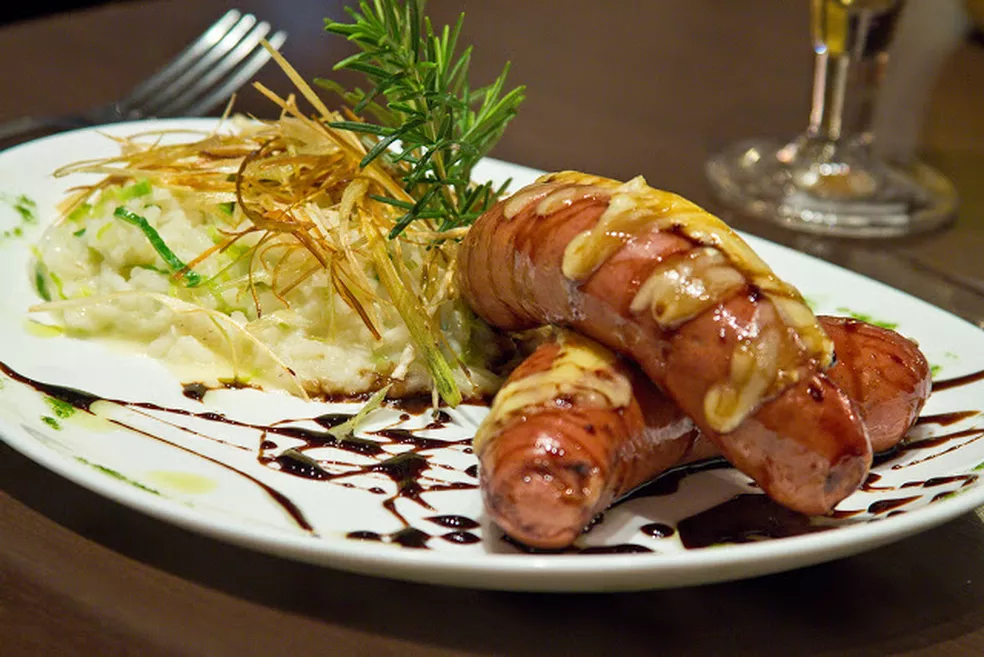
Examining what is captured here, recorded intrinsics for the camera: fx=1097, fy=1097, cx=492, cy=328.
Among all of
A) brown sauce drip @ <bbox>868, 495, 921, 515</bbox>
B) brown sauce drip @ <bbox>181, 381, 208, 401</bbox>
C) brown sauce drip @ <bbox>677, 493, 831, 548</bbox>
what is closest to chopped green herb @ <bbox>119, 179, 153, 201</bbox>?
brown sauce drip @ <bbox>181, 381, 208, 401</bbox>

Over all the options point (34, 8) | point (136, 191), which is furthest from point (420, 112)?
point (34, 8)

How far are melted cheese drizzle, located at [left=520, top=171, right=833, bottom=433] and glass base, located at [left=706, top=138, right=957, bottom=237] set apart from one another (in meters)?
2.14

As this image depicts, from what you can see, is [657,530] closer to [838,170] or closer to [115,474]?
[115,474]

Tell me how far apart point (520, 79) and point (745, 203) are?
1348mm

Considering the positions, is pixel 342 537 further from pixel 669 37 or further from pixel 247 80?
pixel 669 37

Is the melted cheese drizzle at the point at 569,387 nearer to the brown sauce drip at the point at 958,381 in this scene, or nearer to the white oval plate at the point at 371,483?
the white oval plate at the point at 371,483

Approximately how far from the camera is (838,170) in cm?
415

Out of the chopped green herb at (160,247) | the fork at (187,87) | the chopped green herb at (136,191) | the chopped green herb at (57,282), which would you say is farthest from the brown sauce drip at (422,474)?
the fork at (187,87)

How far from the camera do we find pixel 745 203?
389cm

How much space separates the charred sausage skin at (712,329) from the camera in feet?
5.21

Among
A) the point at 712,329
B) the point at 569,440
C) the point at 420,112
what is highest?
the point at 420,112

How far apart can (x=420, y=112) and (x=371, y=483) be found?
85cm

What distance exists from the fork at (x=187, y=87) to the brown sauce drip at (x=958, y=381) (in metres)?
2.58

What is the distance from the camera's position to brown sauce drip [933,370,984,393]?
2.22 metres
